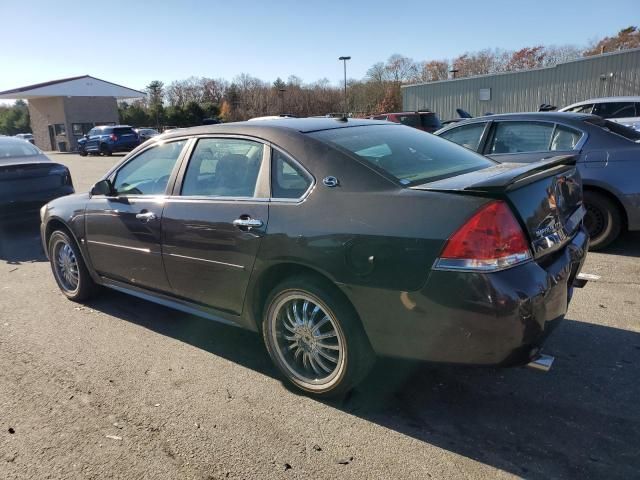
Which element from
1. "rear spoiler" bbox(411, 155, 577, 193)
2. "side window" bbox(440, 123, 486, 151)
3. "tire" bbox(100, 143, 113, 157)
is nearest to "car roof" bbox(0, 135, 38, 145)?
"side window" bbox(440, 123, 486, 151)

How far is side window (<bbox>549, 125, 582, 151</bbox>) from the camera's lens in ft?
19.0

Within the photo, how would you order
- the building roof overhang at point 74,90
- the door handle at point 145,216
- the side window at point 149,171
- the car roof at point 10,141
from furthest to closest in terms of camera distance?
the building roof overhang at point 74,90 → the car roof at point 10,141 → the side window at point 149,171 → the door handle at point 145,216

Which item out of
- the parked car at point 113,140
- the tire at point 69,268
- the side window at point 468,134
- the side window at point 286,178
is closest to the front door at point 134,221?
the tire at point 69,268

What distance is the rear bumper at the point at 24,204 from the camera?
8.21m

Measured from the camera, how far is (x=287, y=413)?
307 centimetres

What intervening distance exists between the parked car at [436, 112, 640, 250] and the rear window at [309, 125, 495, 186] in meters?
2.49

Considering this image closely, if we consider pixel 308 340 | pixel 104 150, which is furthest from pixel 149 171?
pixel 104 150

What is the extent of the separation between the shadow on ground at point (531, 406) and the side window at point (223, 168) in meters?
1.25

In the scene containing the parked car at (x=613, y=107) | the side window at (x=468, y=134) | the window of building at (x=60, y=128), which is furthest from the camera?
the window of building at (x=60, y=128)

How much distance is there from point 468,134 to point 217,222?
426 centimetres

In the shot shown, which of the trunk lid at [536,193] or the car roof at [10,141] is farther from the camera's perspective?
the car roof at [10,141]

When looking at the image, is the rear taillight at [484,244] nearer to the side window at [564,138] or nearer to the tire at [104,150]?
the side window at [564,138]

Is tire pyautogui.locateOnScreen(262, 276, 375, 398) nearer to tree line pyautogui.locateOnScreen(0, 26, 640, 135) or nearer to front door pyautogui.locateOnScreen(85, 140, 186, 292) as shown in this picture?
A: front door pyautogui.locateOnScreen(85, 140, 186, 292)

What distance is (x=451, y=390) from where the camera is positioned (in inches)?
127
